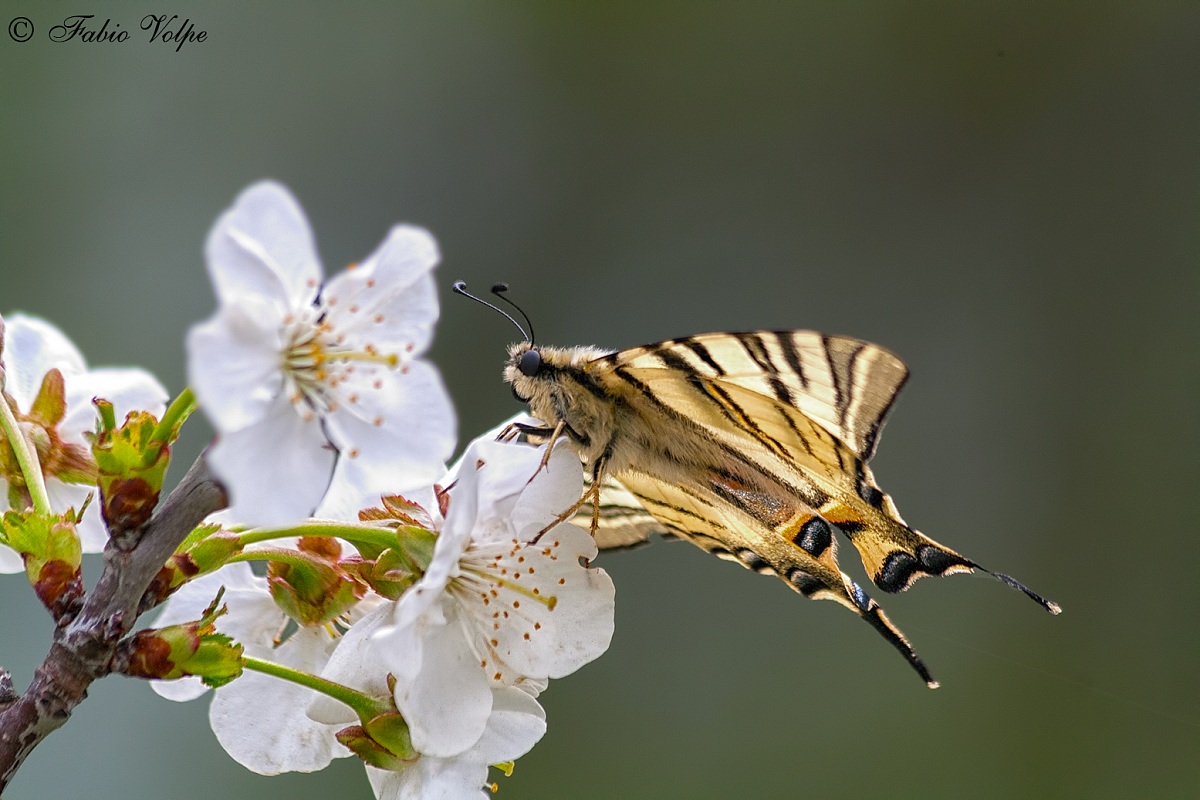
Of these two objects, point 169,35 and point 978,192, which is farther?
point 978,192

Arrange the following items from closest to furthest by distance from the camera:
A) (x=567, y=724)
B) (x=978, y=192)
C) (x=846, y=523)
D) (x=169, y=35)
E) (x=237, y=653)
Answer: (x=237, y=653), (x=846, y=523), (x=567, y=724), (x=169, y=35), (x=978, y=192)

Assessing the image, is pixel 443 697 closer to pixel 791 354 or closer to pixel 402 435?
pixel 402 435

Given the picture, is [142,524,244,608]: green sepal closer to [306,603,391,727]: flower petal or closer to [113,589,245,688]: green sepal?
[113,589,245,688]: green sepal

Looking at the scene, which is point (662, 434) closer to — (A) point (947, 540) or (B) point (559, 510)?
(B) point (559, 510)

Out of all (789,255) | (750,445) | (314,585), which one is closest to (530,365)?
(750,445)

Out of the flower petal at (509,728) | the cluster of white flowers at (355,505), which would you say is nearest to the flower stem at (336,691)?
the cluster of white flowers at (355,505)

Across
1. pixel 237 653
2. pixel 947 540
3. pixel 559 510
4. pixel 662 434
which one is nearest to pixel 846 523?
pixel 662 434
